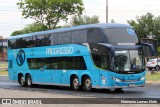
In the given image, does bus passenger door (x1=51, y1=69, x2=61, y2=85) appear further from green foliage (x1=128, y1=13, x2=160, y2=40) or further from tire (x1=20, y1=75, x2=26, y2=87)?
green foliage (x1=128, y1=13, x2=160, y2=40)

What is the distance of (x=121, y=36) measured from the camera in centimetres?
2508

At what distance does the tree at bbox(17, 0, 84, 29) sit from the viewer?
56191mm

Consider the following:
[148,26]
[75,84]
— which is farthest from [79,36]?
[148,26]

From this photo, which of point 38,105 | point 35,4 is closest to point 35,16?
point 35,4

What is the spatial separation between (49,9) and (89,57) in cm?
3173

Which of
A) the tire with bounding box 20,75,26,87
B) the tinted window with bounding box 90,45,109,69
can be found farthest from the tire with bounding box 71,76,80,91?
the tire with bounding box 20,75,26,87

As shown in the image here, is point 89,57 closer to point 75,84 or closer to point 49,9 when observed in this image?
point 75,84

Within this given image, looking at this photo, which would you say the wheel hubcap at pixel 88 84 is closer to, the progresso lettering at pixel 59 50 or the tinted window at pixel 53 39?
the progresso lettering at pixel 59 50

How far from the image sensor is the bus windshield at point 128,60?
960 inches

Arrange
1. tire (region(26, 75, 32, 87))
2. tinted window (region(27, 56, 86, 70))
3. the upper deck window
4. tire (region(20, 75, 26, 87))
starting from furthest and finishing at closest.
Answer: tire (region(20, 75, 26, 87)) < tire (region(26, 75, 32, 87)) < tinted window (region(27, 56, 86, 70)) < the upper deck window

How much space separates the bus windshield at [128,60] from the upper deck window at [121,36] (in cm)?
48

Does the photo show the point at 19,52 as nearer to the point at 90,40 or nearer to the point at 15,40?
the point at 15,40

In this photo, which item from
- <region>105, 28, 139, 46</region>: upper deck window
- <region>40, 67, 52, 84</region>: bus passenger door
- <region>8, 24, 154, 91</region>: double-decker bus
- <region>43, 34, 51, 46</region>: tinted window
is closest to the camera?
<region>8, 24, 154, 91</region>: double-decker bus

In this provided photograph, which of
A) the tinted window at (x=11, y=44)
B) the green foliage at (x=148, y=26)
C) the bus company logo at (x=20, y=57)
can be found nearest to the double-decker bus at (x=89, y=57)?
the bus company logo at (x=20, y=57)
